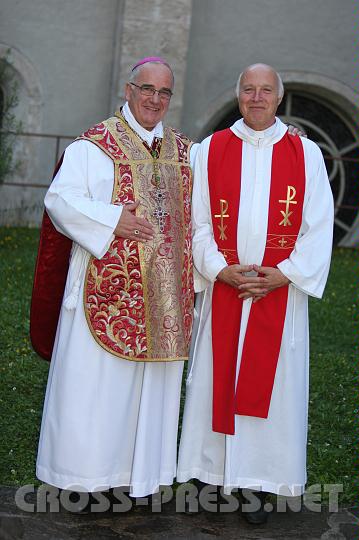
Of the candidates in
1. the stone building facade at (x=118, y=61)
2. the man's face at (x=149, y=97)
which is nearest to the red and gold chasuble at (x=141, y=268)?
the man's face at (x=149, y=97)

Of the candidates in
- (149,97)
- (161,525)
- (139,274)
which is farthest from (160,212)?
(161,525)

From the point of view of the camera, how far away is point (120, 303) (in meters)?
4.42

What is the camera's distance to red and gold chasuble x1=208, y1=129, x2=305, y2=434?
179 inches

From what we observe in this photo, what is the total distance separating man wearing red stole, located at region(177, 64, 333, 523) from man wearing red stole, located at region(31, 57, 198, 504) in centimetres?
16

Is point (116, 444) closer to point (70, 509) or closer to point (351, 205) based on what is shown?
point (70, 509)

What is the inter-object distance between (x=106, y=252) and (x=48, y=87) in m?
8.88

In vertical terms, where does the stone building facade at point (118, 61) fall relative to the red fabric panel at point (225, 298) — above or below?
above

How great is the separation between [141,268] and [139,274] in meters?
0.03

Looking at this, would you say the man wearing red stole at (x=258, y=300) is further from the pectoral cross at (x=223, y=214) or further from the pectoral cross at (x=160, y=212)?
the pectoral cross at (x=160, y=212)

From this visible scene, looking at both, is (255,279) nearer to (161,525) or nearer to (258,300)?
(258,300)

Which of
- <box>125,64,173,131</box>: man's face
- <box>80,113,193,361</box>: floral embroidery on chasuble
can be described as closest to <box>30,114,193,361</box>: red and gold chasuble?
<box>80,113,193,361</box>: floral embroidery on chasuble

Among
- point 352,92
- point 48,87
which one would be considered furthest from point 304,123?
point 48,87

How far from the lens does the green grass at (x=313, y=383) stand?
538cm

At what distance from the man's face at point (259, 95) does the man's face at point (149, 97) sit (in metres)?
0.35
